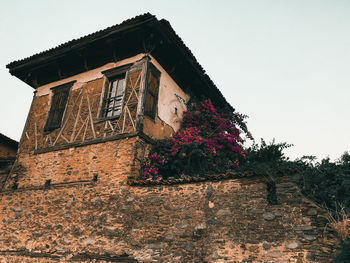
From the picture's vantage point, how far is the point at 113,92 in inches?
373

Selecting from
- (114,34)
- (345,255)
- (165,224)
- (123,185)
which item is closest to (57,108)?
(114,34)

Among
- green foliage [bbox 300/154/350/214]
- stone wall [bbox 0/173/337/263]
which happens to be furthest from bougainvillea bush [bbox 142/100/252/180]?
green foliage [bbox 300/154/350/214]

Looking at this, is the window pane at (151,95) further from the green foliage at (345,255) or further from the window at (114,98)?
the green foliage at (345,255)

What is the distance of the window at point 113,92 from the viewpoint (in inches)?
357

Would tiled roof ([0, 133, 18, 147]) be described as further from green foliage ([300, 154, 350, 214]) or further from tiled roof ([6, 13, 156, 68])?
green foliage ([300, 154, 350, 214])

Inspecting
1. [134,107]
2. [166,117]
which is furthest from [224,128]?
[134,107]

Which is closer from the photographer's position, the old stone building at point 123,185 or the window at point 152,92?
the old stone building at point 123,185

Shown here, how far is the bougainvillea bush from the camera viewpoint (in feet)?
26.3

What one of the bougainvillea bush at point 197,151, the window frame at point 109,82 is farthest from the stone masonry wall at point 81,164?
the window frame at point 109,82

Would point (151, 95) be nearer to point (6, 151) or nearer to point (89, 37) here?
point (89, 37)

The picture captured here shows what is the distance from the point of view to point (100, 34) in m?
9.27

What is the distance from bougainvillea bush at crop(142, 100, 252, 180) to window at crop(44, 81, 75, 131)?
159 inches

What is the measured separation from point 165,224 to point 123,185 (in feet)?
5.62

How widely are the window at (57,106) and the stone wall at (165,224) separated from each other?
2381 millimetres
